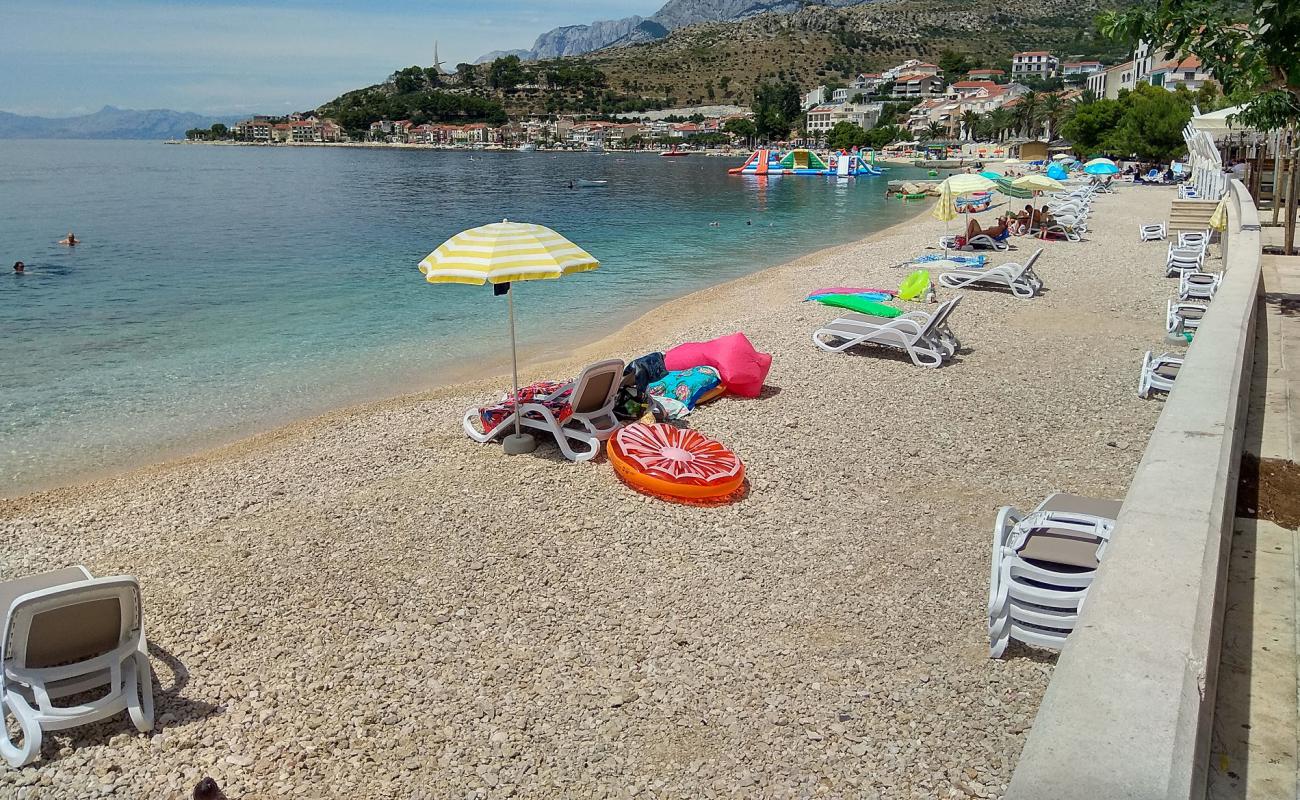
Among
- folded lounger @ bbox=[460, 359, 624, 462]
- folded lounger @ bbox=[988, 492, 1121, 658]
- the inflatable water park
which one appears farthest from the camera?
the inflatable water park

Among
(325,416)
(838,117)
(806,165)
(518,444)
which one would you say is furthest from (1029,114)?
(518,444)

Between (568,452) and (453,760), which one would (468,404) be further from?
(453,760)

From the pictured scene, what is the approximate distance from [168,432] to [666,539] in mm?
7129

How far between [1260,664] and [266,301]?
1953 centimetres

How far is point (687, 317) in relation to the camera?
15.8 metres

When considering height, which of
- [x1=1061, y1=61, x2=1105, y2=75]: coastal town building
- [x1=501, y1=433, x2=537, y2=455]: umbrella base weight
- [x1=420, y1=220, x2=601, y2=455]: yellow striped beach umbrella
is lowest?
[x1=501, y1=433, x2=537, y2=455]: umbrella base weight

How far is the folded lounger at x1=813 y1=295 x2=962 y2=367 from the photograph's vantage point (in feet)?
32.9

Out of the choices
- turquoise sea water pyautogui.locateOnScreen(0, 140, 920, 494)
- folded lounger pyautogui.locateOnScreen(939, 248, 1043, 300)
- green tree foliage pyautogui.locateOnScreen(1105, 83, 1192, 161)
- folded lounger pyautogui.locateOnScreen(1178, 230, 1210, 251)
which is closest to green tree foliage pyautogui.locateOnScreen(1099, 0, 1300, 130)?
folded lounger pyautogui.locateOnScreen(939, 248, 1043, 300)

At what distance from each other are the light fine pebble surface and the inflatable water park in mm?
78079

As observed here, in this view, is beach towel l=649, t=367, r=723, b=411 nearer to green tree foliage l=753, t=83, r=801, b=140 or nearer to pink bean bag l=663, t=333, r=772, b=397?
pink bean bag l=663, t=333, r=772, b=397

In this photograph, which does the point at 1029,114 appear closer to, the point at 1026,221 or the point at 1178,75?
the point at 1178,75

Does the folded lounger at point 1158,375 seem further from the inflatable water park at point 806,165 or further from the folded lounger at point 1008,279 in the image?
the inflatable water park at point 806,165

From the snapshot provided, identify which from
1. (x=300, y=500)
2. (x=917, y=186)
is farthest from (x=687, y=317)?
(x=917, y=186)

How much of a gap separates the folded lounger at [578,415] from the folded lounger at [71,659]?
12.1ft
